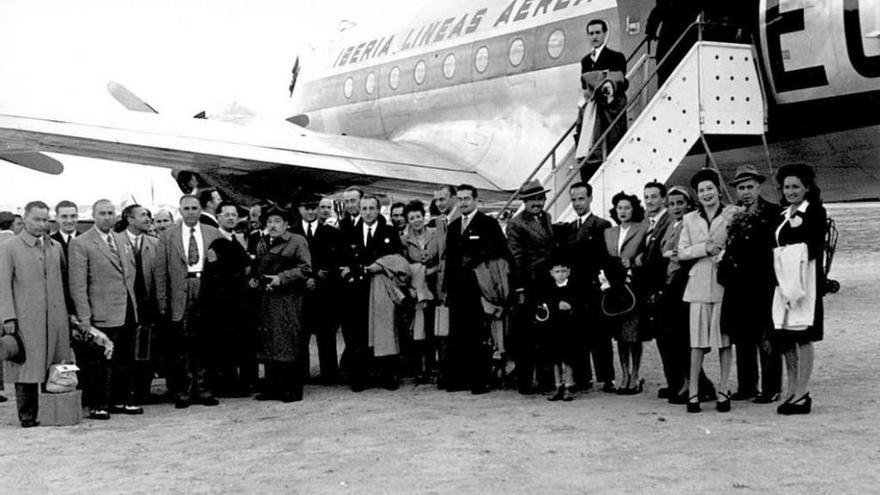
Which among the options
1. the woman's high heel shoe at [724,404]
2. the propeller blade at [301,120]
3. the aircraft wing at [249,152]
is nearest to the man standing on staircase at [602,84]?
the woman's high heel shoe at [724,404]

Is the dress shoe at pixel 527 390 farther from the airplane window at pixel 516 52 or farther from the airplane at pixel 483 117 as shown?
the airplane window at pixel 516 52

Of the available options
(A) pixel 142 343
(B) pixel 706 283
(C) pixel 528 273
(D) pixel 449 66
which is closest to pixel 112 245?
(A) pixel 142 343

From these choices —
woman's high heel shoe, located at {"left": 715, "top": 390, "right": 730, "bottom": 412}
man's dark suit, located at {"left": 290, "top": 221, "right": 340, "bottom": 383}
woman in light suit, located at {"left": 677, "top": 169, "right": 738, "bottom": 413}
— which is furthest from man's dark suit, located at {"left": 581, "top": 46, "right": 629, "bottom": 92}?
woman's high heel shoe, located at {"left": 715, "top": 390, "right": 730, "bottom": 412}

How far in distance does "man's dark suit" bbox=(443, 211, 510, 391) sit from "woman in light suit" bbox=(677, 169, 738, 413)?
5.60ft

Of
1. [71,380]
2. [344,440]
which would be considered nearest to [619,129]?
[344,440]

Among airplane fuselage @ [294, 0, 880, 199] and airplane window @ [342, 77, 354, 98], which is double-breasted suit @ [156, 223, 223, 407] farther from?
airplane window @ [342, 77, 354, 98]

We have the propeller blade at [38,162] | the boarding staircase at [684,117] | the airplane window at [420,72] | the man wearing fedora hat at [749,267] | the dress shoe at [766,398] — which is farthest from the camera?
the airplane window at [420,72]

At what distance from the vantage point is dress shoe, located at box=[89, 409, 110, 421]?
23.0ft

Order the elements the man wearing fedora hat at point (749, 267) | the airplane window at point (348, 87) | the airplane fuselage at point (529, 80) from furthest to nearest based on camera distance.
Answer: the airplane window at point (348, 87), the airplane fuselage at point (529, 80), the man wearing fedora hat at point (749, 267)

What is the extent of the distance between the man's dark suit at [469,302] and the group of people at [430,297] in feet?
0.05

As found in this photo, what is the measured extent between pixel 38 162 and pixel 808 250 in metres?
11.5

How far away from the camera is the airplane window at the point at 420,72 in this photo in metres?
15.2

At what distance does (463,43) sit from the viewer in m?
14.1

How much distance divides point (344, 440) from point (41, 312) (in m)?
2.43
